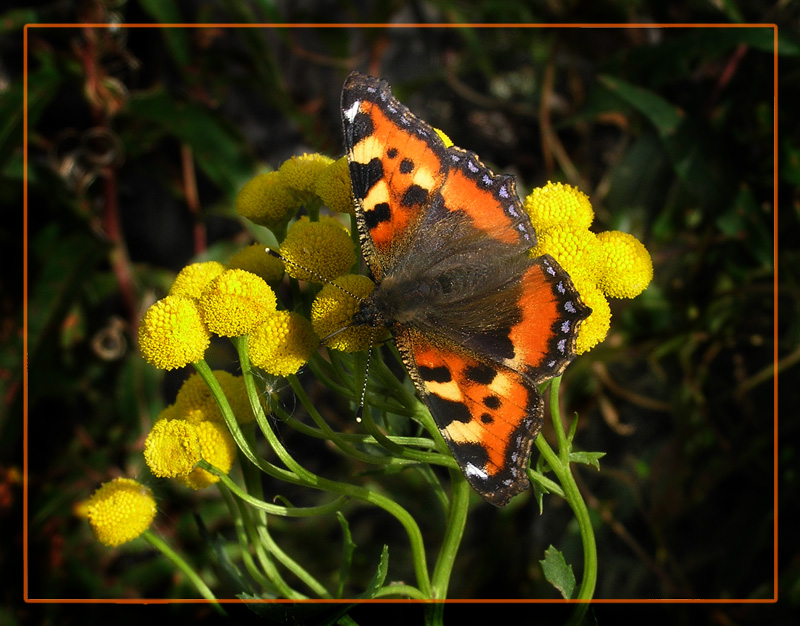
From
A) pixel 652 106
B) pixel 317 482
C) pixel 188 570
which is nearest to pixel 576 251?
pixel 317 482

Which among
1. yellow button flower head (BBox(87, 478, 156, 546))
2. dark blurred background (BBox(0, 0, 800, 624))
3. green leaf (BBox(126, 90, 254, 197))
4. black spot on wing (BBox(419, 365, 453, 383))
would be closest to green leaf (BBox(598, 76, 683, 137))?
dark blurred background (BBox(0, 0, 800, 624))

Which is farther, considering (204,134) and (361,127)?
(204,134)

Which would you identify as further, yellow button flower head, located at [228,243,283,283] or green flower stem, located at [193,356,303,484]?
yellow button flower head, located at [228,243,283,283]

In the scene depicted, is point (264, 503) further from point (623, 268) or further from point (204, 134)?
point (204, 134)

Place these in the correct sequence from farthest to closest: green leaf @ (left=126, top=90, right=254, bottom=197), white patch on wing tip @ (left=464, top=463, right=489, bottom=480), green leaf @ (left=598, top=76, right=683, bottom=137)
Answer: green leaf @ (left=126, top=90, right=254, bottom=197)
green leaf @ (left=598, top=76, right=683, bottom=137)
white patch on wing tip @ (left=464, top=463, right=489, bottom=480)

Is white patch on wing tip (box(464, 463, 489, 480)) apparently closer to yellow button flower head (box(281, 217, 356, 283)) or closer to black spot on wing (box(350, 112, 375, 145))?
yellow button flower head (box(281, 217, 356, 283))
